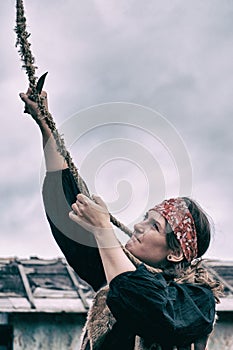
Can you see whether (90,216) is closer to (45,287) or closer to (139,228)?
(139,228)

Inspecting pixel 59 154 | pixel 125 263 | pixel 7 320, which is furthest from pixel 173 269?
pixel 7 320

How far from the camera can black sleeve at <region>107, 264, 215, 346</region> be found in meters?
2.98

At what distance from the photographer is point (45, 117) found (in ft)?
10.6

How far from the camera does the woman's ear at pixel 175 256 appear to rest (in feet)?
11.0

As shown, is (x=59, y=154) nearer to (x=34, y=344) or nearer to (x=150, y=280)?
(x=150, y=280)

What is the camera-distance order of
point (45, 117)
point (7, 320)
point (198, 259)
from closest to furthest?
point (45, 117) < point (198, 259) < point (7, 320)

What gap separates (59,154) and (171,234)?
1.84ft

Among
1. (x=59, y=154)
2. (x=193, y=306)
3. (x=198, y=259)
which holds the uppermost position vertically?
(x=59, y=154)

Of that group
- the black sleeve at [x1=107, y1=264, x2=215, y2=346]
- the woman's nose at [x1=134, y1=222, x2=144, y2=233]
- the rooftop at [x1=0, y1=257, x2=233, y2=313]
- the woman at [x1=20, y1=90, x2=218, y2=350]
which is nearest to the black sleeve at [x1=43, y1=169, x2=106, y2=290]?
the woman at [x1=20, y1=90, x2=218, y2=350]

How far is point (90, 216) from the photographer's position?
3.12 m

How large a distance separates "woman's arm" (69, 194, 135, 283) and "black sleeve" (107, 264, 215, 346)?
6cm

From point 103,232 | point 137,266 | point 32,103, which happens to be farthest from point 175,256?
point 32,103

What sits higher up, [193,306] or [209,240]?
[209,240]

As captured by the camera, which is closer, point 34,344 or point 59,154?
point 59,154
